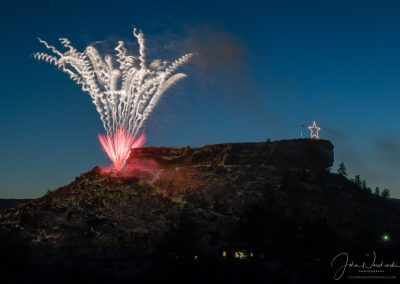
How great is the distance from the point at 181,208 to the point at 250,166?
2618cm

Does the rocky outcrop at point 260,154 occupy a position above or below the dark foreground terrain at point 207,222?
above

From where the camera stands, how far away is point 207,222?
95062 millimetres

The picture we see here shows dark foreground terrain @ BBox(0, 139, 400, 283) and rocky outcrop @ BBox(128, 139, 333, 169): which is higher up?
rocky outcrop @ BBox(128, 139, 333, 169)

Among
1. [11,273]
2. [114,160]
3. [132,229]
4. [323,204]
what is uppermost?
[114,160]

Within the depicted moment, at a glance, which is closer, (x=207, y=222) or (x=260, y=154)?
(x=207, y=222)

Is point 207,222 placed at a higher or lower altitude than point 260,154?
lower

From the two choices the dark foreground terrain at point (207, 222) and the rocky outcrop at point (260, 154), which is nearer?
the dark foreground terrain at point (207, 222)

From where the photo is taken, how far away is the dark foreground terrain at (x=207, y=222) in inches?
2496

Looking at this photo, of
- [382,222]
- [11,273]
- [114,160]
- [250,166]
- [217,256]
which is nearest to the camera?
[11,273]

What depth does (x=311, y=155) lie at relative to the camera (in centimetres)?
12369

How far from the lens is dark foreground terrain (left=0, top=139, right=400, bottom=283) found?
63406mm

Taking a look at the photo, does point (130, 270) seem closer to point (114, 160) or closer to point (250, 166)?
point (114, 160)

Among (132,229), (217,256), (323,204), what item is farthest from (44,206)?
(323,204)

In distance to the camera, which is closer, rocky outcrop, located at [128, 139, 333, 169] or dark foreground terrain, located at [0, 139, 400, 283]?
dark foreground terrain, located at [0, 139, 400, 283]
